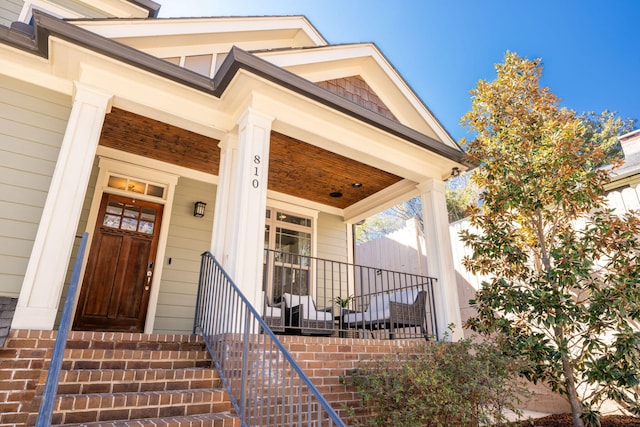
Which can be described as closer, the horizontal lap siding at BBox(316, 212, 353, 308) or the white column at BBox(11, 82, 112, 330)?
the white column at BBox(11, 82, 112, 330)

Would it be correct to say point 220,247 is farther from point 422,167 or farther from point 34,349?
point 422,167

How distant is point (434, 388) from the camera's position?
3.15 meters

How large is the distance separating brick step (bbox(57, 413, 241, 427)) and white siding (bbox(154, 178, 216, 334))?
2.82 m

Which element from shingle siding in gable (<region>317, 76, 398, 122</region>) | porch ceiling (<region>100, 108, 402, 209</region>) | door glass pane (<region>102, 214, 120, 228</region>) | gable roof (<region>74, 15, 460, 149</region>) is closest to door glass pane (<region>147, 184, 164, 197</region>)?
porch ceiling (<region>100, 108, 402, 209</region>)

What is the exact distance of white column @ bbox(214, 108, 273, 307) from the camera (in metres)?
3.51

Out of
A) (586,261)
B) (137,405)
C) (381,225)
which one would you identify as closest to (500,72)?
(586,261)

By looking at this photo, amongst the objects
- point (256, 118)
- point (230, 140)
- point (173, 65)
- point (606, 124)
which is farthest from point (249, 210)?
point (606, 124)

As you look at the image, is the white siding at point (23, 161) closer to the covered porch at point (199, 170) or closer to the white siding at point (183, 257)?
the covered porch at point (199, 170)

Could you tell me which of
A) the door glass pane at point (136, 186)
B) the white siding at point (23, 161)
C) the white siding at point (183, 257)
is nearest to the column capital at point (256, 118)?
the white siding at point (23, 161)

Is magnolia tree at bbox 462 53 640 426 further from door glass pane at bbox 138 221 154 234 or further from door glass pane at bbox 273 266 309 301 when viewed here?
door glass pane at bbox 138 221 154 234

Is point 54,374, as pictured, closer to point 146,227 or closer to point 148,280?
point 148,280

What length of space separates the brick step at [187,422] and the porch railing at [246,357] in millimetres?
87

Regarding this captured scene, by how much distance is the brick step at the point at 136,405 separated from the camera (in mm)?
2279

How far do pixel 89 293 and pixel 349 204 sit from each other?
4.47 m
